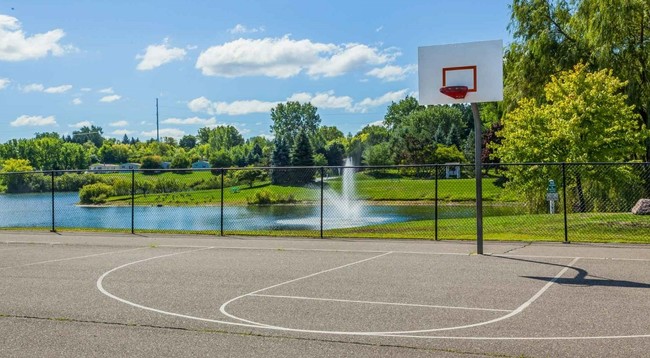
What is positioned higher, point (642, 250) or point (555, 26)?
point (555, 26)

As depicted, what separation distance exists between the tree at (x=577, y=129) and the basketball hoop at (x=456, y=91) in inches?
646

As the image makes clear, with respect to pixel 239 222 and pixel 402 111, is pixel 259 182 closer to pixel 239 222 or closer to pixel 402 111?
pixel 239 222

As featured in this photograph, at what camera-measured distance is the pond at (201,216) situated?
2650 cm

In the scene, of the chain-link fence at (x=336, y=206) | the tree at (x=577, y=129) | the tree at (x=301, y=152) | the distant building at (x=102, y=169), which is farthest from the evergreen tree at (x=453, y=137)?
the tree at (x=577, y=129)

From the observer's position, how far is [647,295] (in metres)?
8.54

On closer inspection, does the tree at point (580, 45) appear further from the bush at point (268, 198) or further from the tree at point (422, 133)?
the tree at point (422, 133)

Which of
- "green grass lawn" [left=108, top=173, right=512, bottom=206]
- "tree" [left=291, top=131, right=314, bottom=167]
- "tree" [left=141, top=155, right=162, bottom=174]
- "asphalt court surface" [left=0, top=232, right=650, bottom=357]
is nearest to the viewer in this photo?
"asphalt court surface" [left=0, top=232, right=650, bottom=357]

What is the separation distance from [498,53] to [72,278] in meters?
8.51

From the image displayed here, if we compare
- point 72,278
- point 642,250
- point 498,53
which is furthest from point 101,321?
point 642,250

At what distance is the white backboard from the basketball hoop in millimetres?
66

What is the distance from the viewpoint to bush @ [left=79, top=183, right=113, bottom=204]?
29.1 metres

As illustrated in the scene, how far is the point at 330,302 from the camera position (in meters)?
8.29

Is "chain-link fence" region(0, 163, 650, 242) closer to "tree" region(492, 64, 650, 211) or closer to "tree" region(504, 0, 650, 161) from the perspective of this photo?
"tree" region(492, 64, 650, 211)

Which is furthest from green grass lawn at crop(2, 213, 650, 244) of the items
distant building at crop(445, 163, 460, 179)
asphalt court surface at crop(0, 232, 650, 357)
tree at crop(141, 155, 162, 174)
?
tree at crop(141, 155, 162, 174)
